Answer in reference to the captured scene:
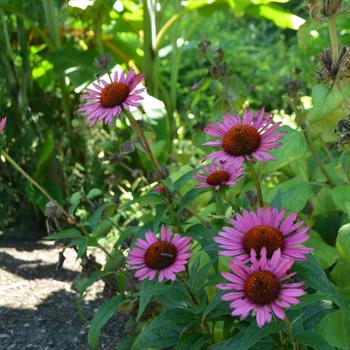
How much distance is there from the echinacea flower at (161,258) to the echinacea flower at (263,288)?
23 centimetres

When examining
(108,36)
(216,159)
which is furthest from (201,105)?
(216,159)

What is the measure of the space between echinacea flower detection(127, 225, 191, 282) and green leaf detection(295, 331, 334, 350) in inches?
9.2

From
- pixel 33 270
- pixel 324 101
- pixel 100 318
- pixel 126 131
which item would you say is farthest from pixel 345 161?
pixel 126 131

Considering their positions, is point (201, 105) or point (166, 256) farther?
point (201, 105)

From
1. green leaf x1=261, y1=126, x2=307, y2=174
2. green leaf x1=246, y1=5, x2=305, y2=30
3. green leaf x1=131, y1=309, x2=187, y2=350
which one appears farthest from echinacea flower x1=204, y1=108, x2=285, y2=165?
green leaf x1=246, y1=5, x2=305, y2=30

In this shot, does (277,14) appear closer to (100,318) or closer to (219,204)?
(219,204)

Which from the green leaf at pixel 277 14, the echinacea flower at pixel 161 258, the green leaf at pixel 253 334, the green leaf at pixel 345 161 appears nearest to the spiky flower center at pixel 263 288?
the green leaf at pixel 253 334

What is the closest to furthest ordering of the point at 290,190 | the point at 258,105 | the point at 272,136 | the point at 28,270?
the point at 272,136 → the point at 290,190 → the point at 28,270 → the point at 258,105

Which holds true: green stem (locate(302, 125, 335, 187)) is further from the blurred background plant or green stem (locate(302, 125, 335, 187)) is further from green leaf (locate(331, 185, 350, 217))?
green leaf (locate(331, 185, 350, 217))

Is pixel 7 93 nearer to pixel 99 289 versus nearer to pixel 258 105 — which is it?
pixel 99 289

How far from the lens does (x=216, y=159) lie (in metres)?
1.25

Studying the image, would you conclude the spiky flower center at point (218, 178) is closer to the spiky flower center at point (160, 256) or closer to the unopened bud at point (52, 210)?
the spiky flower center at point (160, 256)

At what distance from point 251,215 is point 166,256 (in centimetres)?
21

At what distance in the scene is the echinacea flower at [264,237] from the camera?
106 cm
